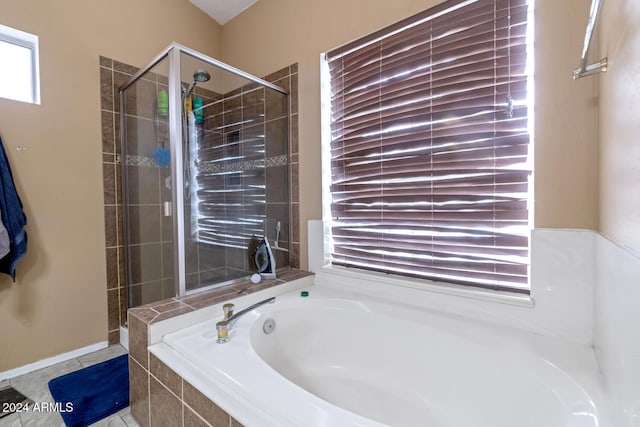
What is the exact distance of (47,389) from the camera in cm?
155

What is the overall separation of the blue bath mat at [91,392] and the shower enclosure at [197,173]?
1.47 ft

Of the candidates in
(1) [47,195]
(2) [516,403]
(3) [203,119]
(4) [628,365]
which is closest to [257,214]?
(3) [203,119]

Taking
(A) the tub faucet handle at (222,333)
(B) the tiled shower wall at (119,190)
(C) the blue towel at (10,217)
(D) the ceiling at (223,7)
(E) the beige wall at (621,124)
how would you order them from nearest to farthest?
(E) the beige wall at (621,124) < (A) the tub faucet handle at (222,333) < (C) the blue towel at (10,217) < (B) the tiled shower wall at (119,190) < (D) the ceiling at (223,7)

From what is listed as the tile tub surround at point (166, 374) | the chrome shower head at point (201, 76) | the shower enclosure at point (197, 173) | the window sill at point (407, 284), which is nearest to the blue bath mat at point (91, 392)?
the tile tub surround at point (166, 374)

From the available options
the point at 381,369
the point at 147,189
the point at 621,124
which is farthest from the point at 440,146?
the point at 147,189

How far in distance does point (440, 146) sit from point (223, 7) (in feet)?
7.63

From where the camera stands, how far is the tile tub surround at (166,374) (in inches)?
37.5

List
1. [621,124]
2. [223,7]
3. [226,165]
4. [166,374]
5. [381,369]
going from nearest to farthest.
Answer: [621,124] → [166,374] → [381,369] → [226,165] → [223,7]

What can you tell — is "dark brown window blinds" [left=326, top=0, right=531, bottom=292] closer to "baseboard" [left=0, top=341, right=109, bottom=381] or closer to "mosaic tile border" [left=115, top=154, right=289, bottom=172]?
"mosaic tile border" [left=115, top=154, right=289, bottom=172]

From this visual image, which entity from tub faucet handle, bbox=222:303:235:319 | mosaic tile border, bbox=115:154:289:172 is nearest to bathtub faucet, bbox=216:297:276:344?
tub faucet handle, bbox=222:303:235:319

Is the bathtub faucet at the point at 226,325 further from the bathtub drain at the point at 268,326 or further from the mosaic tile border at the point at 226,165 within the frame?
the mosaic tile border at the point at 226,165

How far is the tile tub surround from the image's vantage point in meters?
0.95

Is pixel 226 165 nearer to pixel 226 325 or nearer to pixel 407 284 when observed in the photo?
pixel 226 325

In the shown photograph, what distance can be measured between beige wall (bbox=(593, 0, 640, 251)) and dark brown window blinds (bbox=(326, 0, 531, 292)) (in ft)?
1.10
